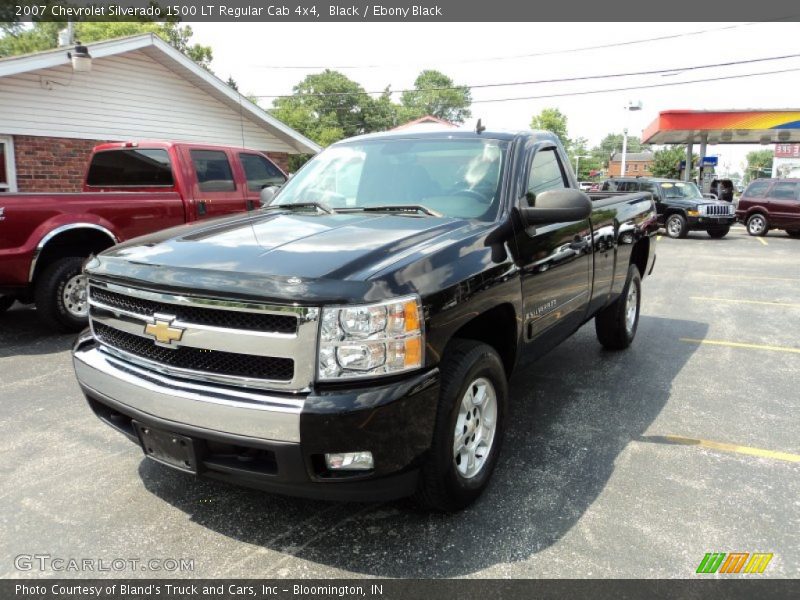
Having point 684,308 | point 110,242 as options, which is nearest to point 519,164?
point 110,242

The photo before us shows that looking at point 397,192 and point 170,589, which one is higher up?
point 397,192

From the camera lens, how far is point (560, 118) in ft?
270

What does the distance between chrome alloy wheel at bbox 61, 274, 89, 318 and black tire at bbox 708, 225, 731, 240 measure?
1779 cm

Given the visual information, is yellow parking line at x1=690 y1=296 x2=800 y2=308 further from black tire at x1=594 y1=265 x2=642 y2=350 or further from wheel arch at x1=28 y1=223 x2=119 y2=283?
wheel arch at x1=28 y1=223 x2=119 y2=283

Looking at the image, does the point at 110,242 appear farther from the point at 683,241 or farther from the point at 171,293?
the point at 683,241

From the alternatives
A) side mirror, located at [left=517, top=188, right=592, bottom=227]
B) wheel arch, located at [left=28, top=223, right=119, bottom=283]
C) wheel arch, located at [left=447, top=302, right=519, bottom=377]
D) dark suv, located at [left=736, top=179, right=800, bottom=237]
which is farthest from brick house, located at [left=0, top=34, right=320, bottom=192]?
dark suv, located at [left=736, top=179, right=800, bottom=237]

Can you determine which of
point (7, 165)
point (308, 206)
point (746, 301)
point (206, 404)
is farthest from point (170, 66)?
point (206, 404)

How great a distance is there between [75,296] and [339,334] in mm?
5223

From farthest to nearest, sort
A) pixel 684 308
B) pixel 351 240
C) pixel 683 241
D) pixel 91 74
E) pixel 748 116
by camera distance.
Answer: pixel 748 116
pixel 683 241
pixel 91 74
pixel 684 308
pixel 351 240

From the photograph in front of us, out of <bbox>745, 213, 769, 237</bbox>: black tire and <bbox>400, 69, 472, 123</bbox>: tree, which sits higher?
<bbox>400, 69, 472, 123</bbox>: tree

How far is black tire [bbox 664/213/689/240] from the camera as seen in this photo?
1886cm

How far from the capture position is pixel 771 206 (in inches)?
745

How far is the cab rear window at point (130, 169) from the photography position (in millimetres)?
7648

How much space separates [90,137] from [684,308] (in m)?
11.2
